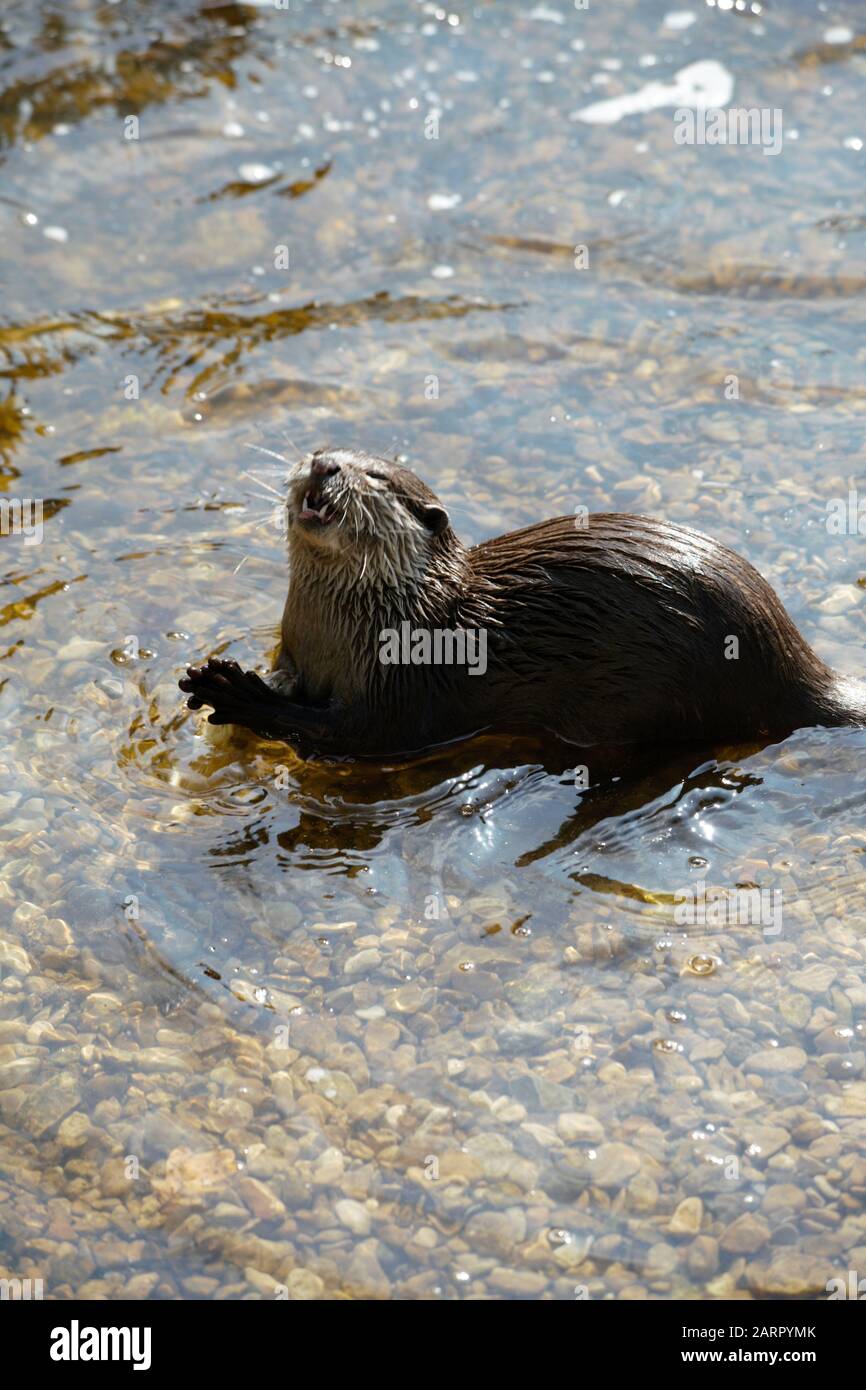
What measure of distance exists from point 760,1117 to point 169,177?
5.21 metres

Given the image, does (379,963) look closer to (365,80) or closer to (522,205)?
(522,205)

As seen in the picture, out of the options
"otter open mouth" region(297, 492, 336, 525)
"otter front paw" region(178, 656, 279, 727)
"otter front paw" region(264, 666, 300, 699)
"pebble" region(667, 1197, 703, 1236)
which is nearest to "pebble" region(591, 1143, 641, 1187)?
"pebble" region(667, 1197, 703, 1236)

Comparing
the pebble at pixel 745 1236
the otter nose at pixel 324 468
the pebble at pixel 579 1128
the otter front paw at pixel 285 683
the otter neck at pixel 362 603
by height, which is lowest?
the pebble at pixel 745 1236

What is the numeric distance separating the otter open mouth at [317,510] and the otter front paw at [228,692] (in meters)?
0.43

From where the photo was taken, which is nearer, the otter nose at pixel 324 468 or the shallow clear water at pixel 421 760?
the shallow clear water at pixel 421 760

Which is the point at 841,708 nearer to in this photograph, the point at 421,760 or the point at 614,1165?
the point at 421,760

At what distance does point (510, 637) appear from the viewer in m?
4.13

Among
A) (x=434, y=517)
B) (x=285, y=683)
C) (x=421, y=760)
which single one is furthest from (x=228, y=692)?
(x=434, y=517)

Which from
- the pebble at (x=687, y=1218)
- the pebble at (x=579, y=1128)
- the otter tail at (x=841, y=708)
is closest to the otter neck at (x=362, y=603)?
the otter tail at (x=841, y=708)

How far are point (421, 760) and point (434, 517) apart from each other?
67 centimetres

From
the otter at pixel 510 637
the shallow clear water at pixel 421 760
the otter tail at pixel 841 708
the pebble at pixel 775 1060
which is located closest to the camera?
the shallow clear water at pixel 421 760

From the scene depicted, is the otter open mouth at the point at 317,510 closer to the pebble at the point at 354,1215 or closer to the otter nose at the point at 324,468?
the otter nose at the point at 324,468

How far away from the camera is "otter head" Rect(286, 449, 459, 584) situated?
4.11 metres

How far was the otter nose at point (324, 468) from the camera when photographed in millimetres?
4059
